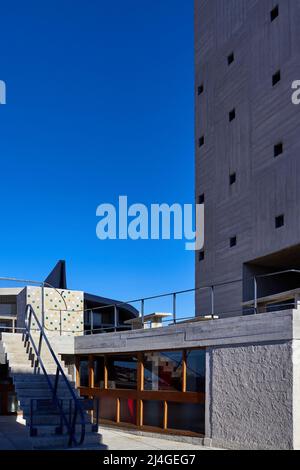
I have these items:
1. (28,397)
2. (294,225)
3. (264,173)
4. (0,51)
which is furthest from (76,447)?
(0,51)

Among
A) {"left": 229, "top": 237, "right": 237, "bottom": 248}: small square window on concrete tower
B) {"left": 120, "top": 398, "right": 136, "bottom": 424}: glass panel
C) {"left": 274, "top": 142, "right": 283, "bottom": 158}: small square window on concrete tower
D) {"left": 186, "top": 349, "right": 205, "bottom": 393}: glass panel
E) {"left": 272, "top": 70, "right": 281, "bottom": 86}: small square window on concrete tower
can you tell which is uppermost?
{"left": 272, "top": 70, "right": 281, "bottom": 86}: small square window on concrete tower

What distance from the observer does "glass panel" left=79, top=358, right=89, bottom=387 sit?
19.2 m

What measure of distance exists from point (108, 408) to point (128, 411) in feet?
3.92

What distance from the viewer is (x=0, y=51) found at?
2792 centimetres

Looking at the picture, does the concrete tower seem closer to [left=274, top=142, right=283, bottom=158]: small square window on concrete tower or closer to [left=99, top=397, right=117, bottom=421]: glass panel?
[left=274, top=142, right=283, bottom=158]: small square window on concrete tower

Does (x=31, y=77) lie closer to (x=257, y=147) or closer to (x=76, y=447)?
(x=257, y=147)

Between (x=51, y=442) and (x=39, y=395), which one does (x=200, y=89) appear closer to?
(x=39, y=395)

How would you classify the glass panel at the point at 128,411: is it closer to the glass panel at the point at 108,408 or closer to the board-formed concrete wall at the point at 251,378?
the glass panel at the point at 108,408

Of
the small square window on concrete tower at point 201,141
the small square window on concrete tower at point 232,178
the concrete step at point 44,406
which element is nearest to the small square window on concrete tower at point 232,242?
the small square window on concrete tower at point 232,178

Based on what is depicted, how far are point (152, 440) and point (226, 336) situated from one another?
3.77 meters

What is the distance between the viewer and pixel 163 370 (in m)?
15.6

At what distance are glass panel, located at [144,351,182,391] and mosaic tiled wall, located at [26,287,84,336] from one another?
15.6 ft

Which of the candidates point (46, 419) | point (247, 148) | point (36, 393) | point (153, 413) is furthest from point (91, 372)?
point (247, 148)

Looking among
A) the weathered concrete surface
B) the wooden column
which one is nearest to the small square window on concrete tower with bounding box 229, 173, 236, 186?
the wooden column
